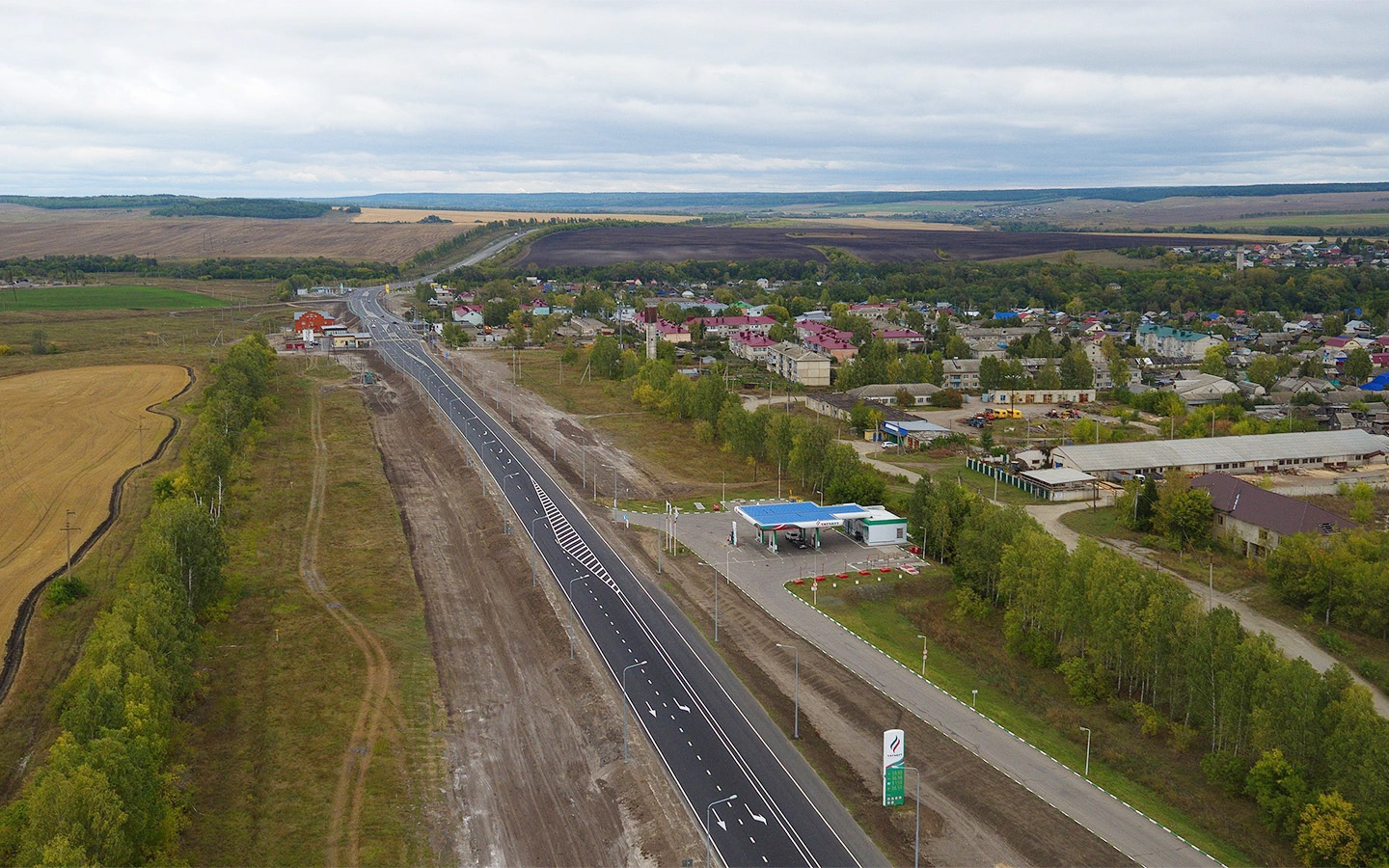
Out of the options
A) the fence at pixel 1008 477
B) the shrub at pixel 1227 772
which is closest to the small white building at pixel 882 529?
the fence at pixel 1008 477

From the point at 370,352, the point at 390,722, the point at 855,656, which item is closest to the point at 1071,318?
the point at 370,352

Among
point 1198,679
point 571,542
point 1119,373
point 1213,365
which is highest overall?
point 1198,679

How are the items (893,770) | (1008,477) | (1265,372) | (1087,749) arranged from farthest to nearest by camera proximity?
1. (1265,372)
2. (1008,477)
3. (1087,749)
4. (893,770)

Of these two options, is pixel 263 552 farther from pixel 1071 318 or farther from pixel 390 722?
pixel 1071 318

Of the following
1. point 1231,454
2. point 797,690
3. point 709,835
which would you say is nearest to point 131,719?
point 709,835

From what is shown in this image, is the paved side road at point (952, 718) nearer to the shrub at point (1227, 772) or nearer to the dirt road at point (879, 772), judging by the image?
the dirt road at point (879, 772)

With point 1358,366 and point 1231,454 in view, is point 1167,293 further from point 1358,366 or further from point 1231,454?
point 1231,454

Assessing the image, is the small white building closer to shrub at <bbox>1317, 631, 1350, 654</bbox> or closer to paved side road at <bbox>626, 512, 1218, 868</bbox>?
paved side road at <bbox>626, 512, 1218, 868</bbox>
